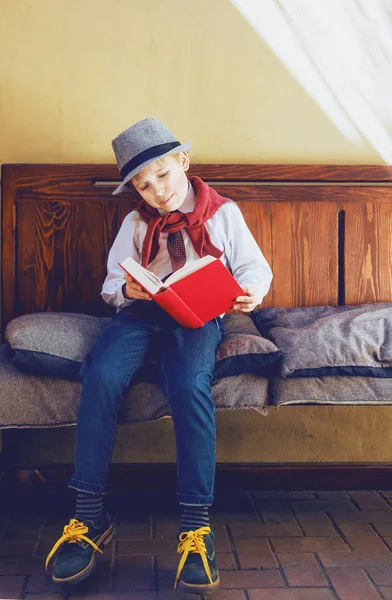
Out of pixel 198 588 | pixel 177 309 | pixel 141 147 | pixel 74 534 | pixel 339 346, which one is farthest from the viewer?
pixel 141 147

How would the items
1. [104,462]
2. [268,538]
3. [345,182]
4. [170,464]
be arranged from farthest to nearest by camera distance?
[345,182]
[170,464]
[268,538]
[104,462]

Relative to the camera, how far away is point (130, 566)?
72.6 inches

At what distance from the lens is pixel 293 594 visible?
1696mm

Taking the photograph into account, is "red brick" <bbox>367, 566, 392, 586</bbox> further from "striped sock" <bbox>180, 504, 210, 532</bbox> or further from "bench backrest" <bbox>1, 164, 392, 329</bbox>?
"bench backrest" <bbox>1, 164, 392, 329</bbox>

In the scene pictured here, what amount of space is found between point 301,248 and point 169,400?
102cm

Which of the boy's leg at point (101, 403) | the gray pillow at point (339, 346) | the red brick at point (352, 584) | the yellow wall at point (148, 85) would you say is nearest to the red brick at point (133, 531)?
the boy's leg at point (101, 403)

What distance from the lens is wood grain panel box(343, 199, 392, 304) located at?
2543mm

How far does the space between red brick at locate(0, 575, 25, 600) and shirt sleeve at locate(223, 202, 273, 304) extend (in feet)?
3.63

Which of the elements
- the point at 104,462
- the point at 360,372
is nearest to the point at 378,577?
the point at 360,372

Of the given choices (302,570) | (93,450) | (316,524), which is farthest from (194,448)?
(316,524)

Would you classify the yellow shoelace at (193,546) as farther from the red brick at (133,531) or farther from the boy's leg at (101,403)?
the red brick at (133,531)

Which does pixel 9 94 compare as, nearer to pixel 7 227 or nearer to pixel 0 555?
pixel 7 227

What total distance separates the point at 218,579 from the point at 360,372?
71 centimetres

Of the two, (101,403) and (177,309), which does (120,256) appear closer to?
(177,309)
